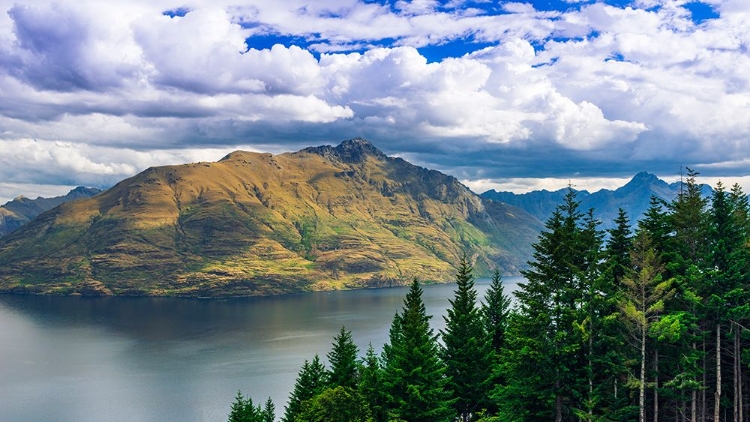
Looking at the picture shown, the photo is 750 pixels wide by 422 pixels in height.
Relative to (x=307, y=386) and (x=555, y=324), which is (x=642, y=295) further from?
(x=307, y=386)

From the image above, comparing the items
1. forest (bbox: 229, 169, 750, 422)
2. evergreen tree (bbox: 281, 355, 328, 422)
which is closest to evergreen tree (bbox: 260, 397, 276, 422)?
evergreen tree (bbox: 281, 355, 328, 422)

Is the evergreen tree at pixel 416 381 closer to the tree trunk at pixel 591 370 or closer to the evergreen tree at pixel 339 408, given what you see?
the evergreen tree at pixel 339 408

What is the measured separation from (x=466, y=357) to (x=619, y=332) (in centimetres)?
2062

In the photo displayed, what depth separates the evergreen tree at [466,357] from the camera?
66.6m

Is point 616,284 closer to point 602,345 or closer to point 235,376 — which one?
point 602,345

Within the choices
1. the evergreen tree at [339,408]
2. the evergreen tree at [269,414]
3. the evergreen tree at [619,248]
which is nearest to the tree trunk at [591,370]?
the evergreen tree at [619,248]

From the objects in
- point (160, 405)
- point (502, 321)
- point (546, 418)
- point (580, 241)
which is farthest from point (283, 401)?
point (580, 241)

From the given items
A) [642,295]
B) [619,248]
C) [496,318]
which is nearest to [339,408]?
[642,295]

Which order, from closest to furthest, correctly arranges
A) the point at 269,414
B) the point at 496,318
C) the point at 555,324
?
1. the point at 555,324
2. the point at 496,318
3. the point at 269,414

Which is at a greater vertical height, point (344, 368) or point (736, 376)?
point (736, 376)

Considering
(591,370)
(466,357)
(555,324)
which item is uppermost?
(555,324)

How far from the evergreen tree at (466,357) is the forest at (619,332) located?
26.2 feet

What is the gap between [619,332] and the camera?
50.1 m

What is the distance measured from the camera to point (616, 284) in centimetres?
5416
